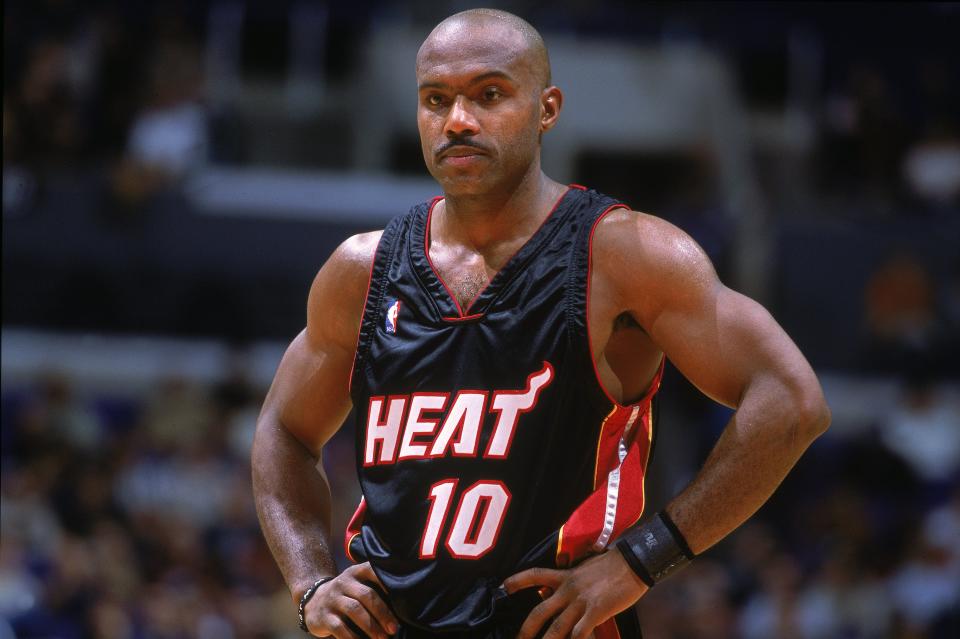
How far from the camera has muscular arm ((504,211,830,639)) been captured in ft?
9.23

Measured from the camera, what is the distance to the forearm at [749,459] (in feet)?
9.20

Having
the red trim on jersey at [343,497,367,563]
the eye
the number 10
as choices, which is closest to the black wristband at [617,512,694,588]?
the number 10

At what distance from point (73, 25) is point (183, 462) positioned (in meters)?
4.21

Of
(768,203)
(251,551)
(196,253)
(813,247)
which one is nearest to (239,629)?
(251,551)

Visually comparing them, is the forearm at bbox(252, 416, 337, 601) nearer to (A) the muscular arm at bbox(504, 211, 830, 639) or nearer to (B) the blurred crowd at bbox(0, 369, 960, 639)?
(A) the muscular arm at bbox(504, 211, 830, 639)

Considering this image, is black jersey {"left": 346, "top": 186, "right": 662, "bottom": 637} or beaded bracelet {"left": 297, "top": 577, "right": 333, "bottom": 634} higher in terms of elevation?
black jersey {"left": 346, "top": 186, "right": 662, "bottom": 637}

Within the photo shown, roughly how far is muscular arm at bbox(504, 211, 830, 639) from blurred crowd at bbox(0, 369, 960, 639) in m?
4.99

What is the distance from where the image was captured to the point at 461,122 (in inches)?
118

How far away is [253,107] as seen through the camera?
37.7ft

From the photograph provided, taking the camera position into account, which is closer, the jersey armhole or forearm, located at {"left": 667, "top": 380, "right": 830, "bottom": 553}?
forearm, located at {"left": 667, "top": 380, "right": 830, "bottom": 553}

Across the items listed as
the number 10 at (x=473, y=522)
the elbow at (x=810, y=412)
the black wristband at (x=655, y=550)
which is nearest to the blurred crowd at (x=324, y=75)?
the number 10 at (x=473, y=522)

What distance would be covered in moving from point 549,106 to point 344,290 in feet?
2.15

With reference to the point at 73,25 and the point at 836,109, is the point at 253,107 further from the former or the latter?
the point at 836,109

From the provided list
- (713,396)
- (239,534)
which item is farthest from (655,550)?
(239,534)
